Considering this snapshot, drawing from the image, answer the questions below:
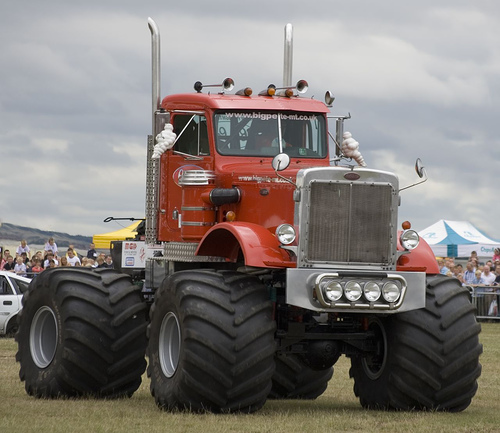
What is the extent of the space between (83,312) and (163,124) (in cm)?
226

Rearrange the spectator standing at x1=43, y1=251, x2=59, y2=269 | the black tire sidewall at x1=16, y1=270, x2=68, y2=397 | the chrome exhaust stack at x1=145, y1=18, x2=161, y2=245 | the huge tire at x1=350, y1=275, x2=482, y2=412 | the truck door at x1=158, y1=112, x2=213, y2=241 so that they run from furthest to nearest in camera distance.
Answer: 1. the spectator standing at x1=43, y1=251, x2=59, y2=269
2. the chrome exhaust stack at x1=145, y1=18, x2=161, y2=245
3. the truck door at x1=158, y1=112, x2=213, y2=241
4. the black tire sidewall at x1=16, y1=270, x2=68, y2=397
5. the huge tire at x1=350, y1=275, x2=482, y2=412

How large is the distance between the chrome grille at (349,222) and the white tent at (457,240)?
29.6 m

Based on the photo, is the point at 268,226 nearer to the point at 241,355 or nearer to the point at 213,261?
the point at 213,261

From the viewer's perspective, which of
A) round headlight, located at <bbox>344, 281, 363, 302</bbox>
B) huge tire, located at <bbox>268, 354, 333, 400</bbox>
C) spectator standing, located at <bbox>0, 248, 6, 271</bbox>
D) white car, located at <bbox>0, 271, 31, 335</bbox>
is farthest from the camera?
spectator standing, located at <bbox>0, 248, 6, 271</bbox>

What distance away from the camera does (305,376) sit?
1380 cm

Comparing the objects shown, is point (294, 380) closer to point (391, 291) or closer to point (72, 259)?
point (391, 291)

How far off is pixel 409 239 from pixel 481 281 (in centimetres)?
2160

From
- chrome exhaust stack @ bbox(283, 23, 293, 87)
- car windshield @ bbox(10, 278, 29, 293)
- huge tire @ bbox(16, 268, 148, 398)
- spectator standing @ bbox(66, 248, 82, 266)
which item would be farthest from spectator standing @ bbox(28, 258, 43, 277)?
huge tire @ bbox(16, 268, 148, 398)

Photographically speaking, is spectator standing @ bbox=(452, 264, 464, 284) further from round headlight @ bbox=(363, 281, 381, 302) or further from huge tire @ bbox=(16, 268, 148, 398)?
round headlight @ bbox=(363, 281, 381, 302)

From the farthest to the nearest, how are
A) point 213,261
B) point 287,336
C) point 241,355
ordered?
1. point 213,261
2. point 287,336
3. point 241,355

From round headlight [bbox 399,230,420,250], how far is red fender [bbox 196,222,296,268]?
3.85 ft

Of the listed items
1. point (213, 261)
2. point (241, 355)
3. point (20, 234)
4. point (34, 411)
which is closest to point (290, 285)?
point (241, 355)

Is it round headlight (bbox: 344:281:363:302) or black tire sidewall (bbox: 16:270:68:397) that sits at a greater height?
round headlight (bbox: 344:281:363:302)

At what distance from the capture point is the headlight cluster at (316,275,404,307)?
10.8m
